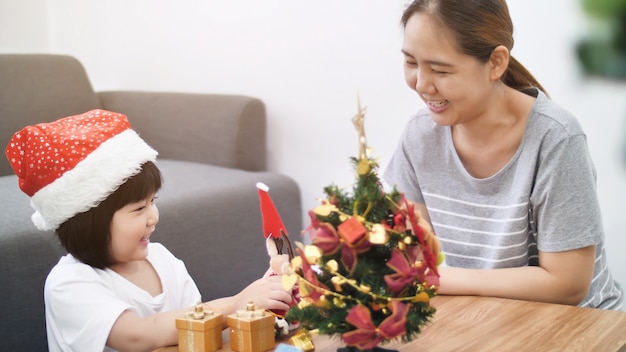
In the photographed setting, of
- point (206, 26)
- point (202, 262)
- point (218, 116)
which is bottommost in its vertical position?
point (202, 262)

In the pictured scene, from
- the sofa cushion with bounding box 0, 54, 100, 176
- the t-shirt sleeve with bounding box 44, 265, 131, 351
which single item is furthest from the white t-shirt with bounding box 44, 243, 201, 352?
the sofa cushion with bounding box 0, 54, 100, 176

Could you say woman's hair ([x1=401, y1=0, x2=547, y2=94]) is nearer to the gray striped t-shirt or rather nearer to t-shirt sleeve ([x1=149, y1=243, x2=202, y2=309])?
the gray striped t-shirt

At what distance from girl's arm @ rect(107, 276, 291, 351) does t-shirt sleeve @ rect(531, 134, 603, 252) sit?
532 millimetres

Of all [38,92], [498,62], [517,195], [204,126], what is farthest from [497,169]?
[38,92]

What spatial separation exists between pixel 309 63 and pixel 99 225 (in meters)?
1.39

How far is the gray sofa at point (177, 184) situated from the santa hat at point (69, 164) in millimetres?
574

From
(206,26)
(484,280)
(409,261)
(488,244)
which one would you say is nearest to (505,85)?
(488,244)

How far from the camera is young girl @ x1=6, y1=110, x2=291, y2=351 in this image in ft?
3.92

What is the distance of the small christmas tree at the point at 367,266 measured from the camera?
89cm

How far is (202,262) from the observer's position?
2246 millimetres

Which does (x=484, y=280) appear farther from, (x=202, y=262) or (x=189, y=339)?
(x=202, y=262)

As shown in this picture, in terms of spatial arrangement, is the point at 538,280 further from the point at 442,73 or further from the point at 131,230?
the point at 131,230

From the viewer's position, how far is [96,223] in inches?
51.9

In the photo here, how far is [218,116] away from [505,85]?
1.32 meters
